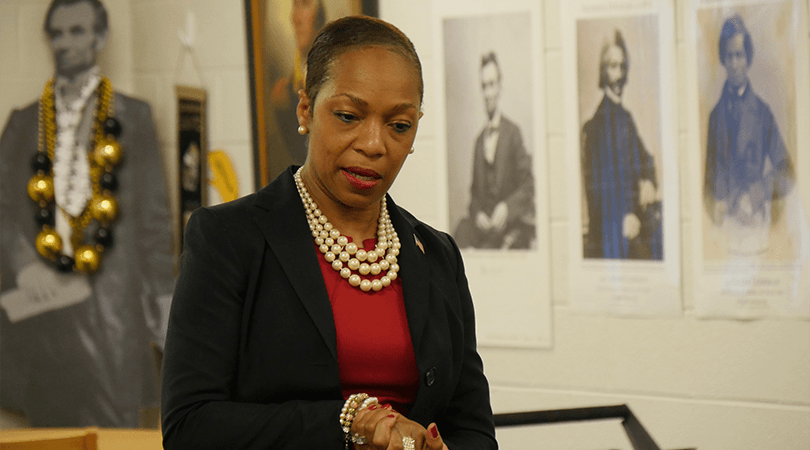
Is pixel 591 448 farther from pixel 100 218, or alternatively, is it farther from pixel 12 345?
pixel 12 345

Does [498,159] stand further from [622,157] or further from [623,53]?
[623,53]

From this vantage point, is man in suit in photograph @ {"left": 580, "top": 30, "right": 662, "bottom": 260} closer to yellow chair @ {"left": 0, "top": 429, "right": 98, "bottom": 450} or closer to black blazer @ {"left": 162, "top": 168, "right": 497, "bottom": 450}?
black blazer @ {"left": 162, "top": 168, "right": 497, "bottom": 450}

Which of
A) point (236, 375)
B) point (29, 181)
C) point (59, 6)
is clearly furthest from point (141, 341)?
point (236, 375)

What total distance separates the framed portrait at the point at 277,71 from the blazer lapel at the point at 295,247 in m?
1.42

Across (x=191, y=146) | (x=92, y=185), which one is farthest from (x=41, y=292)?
(x=191, y=146)

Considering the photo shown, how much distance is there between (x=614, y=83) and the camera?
2.13 m

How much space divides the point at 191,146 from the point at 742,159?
1818mm

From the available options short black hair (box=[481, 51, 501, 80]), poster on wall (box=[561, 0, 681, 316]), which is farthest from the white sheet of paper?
poster on wall (box=[561, 0, 681, 316])

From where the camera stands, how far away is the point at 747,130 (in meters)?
2.01

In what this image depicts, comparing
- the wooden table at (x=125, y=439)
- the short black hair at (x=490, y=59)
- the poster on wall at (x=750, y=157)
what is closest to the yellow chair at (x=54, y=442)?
the wooden table at (x=125, y=439)

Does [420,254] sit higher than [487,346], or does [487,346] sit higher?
[420,254]

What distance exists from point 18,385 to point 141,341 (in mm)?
515

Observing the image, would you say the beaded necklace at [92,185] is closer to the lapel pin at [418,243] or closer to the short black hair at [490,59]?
the short black hair at [490,59]

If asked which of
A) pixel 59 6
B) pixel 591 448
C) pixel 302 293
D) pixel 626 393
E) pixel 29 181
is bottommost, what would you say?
pixel 591 448
